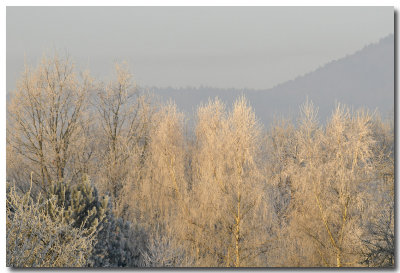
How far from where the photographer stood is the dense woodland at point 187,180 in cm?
669

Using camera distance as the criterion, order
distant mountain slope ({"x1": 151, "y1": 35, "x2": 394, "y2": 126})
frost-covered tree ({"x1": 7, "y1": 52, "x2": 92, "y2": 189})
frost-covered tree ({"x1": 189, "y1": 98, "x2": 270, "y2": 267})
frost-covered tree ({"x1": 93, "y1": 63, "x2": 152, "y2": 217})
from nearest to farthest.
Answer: distant mountain slope ({"x1": 151, "y1": 35, "x2": 394, "y2": 126}) → frost-covered tree ({"x1": 189, "y1": 98, "x2": 270, "y2": 267}) → frost-covered tree ({"x1": 7, "y1": 52, "x2": 92, "y2": 189}) → frost-covered tree ({"x1": 93, "y1": 63, "x2": 152, "y2": 217})

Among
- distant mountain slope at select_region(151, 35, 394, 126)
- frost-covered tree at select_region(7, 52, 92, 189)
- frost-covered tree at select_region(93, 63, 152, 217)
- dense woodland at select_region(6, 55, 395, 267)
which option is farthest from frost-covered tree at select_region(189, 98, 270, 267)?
frost-covered tree at select_region(93, 63, 152, 217)

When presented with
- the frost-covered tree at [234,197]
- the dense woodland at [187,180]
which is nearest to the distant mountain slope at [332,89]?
the dense woodland at [187,180]

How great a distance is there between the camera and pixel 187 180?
12383 mm

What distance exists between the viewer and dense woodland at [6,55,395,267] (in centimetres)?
669

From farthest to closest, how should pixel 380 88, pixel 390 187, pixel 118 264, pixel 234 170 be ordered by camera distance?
pixel 118 264 → pixel 234 170 → pixel 380 88 → pixel 390 187

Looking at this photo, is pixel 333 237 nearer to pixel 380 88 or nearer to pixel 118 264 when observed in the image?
pixel 380 88

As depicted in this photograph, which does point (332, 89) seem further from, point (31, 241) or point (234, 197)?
point (31, 241)

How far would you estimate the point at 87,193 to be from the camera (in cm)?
923

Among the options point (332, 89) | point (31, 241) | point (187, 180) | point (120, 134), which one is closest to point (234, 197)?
point (332, 89)

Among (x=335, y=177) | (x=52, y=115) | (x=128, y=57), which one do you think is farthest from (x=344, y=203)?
(x=52, y=115)

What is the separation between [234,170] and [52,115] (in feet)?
16.3

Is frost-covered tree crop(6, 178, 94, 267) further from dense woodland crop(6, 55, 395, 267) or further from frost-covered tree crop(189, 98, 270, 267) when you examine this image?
frost-covered tree crop(189, 98, 270, 267)

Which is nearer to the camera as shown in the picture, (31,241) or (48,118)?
(31,241)
